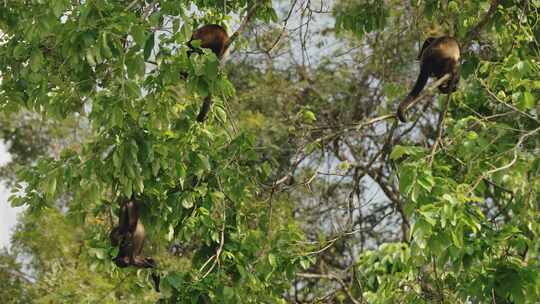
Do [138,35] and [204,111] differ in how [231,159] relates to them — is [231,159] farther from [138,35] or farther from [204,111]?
[138,35]

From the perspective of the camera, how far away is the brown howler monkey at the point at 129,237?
4539 mm

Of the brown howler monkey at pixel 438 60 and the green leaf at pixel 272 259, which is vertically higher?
the brown howler monkey at pixel 438 60

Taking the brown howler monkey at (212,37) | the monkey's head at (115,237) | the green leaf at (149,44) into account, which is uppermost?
the green leaf at (149,44)

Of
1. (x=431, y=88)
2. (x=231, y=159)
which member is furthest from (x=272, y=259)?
(x=431, y=88)

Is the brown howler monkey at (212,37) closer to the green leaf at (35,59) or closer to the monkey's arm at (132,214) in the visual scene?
the monkey's arm at (132,214)

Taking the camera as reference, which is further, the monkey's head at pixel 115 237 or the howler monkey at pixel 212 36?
the howler monkey at pixel 212 36

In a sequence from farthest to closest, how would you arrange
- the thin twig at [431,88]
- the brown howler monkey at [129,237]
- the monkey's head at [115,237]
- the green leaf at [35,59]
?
the monkey's head at [115,237], the brown howler monkey at [129,237], the thin twig at [431,88], the green leaf at [35,59]

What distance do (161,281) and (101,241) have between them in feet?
1.42

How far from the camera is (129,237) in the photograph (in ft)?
15.5

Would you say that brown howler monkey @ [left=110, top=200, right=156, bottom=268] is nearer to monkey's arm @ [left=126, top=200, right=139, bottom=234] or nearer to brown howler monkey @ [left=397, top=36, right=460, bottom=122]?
monkey's arm @ [left=126, top=200, right=139, bottom=234]

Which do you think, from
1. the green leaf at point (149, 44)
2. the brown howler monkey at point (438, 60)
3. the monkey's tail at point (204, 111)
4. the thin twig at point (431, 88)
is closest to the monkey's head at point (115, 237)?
the monkey's tail at point (204, 111)

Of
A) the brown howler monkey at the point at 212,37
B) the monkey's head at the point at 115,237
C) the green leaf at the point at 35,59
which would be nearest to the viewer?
the green leaf at the point at 35,59

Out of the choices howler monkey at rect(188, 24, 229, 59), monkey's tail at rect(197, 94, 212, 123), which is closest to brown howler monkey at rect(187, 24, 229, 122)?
howler monkey at rect(188, 24, 229, 59)

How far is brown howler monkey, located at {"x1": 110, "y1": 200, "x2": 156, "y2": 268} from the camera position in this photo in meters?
4.54
